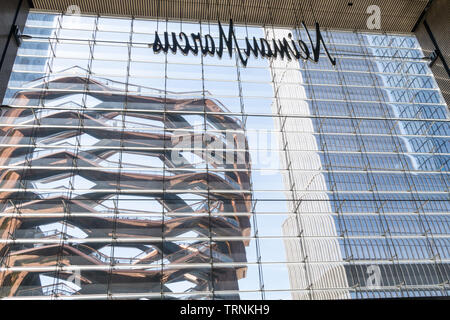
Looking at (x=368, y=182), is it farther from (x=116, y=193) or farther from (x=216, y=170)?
(x=116, y=193)

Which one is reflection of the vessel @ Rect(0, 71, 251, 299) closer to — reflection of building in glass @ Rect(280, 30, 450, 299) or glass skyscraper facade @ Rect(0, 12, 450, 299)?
glass skyscraper facade @ Rect(0, 12, 450, 299)

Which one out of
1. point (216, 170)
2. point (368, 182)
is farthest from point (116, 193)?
point (368, 182)

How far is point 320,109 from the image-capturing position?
884cm

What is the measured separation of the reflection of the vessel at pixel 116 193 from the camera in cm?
647

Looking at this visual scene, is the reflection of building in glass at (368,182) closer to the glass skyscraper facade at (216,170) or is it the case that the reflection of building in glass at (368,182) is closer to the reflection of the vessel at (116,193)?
the glass skyscraper facade at (216,170)

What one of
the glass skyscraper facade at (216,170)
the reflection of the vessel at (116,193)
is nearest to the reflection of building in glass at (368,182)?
the glass skyscraper facade at (216,170)

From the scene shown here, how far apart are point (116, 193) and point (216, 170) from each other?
5.81 feet

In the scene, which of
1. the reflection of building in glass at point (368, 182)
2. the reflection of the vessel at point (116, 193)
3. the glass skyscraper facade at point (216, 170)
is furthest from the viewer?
the reflection of building in glass at point (368, 182)

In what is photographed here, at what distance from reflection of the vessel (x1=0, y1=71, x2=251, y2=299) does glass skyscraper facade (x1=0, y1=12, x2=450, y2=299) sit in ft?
0.07

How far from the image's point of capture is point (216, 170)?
24.9ft

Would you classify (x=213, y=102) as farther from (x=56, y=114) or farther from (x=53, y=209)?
(x=53, y=209)

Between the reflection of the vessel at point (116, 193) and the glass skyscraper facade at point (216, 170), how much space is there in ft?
0.07

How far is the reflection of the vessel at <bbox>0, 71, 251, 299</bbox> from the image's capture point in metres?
6.47

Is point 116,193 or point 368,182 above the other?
point 368,182
